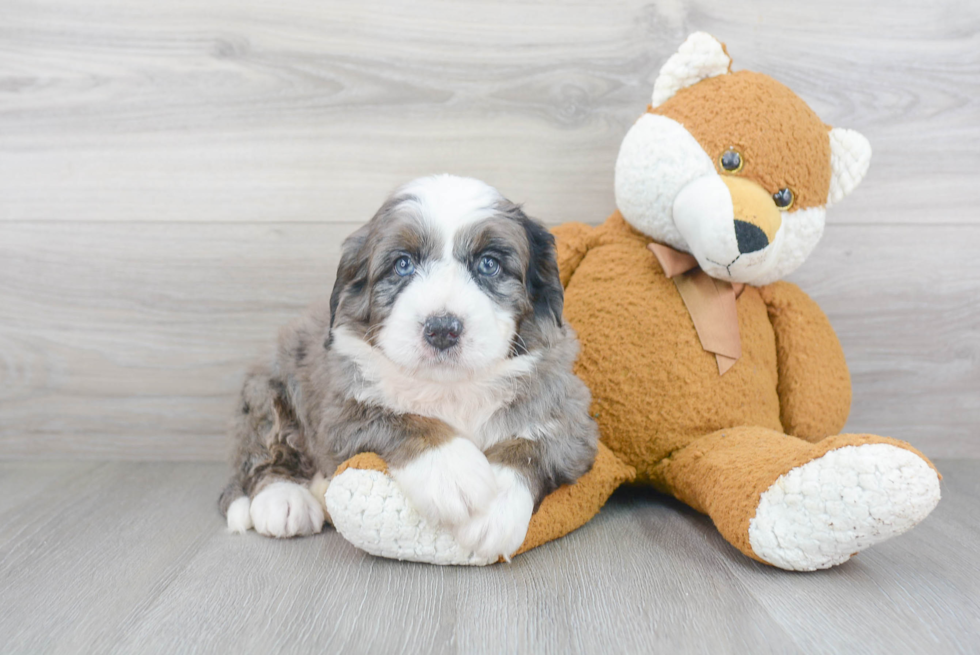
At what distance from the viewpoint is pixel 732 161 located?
1843mm

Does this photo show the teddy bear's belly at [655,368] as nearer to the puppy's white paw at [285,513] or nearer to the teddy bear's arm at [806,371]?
the teddy bear's arm at [806,371]

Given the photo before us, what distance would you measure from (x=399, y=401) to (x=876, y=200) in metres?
1.89

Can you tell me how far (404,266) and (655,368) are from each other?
756 millimetres

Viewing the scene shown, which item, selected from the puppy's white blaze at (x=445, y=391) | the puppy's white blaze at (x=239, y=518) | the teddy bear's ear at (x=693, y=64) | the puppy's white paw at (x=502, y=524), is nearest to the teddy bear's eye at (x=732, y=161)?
the teddy bear's ear at (x=693, y=64)

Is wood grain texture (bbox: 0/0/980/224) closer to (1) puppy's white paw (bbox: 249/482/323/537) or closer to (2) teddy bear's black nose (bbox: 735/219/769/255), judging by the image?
(2) teddy bear's black nose (bbox: 735/219/769/255)

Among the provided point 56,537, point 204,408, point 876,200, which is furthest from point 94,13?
point 876,200

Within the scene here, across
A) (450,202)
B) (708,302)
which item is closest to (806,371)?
(708,302)

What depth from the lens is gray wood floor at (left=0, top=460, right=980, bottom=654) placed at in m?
1.30

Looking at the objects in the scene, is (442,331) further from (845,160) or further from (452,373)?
(845,160)

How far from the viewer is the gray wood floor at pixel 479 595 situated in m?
1.30

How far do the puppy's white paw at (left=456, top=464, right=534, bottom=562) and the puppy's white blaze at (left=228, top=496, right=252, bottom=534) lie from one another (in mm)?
687

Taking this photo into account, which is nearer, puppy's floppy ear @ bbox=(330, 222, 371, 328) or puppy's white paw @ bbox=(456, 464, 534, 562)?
puppy's white paw @ bbox=(456, 464, 534, 562)

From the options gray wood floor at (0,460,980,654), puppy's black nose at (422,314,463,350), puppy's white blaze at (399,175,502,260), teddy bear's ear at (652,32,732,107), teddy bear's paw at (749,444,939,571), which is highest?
teddy bear's ear at (652,32,732,107)

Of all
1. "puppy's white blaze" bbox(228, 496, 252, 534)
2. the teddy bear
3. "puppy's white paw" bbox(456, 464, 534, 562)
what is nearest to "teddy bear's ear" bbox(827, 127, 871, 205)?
the teddy bear
